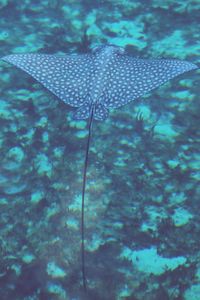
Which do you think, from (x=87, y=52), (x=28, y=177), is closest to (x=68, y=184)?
(x=28, y=177)

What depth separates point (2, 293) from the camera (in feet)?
8.64

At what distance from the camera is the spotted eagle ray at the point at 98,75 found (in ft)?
12.3

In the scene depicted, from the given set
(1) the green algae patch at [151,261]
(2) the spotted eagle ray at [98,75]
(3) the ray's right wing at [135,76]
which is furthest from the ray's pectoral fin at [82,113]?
(1) the green algae patch at [151,261]

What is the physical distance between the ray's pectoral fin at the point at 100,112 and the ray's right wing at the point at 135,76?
0.07 metres

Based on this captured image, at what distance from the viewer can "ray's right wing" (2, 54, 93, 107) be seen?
3805 millimetres

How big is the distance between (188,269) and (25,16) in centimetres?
393

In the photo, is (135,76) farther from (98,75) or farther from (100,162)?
(100,162)

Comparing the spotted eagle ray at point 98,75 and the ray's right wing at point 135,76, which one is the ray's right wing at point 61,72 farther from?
the ray's right wing at point 135,76

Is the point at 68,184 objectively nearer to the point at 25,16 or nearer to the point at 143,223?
the point at 143,223

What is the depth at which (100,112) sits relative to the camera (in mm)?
3650

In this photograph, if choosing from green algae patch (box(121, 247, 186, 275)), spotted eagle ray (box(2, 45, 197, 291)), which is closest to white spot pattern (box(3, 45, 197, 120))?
spotted eagle ray (box(2, 45, 197, 291))

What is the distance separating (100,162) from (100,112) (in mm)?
508

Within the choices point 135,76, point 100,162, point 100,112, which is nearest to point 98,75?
point 135,76

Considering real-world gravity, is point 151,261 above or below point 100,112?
below
